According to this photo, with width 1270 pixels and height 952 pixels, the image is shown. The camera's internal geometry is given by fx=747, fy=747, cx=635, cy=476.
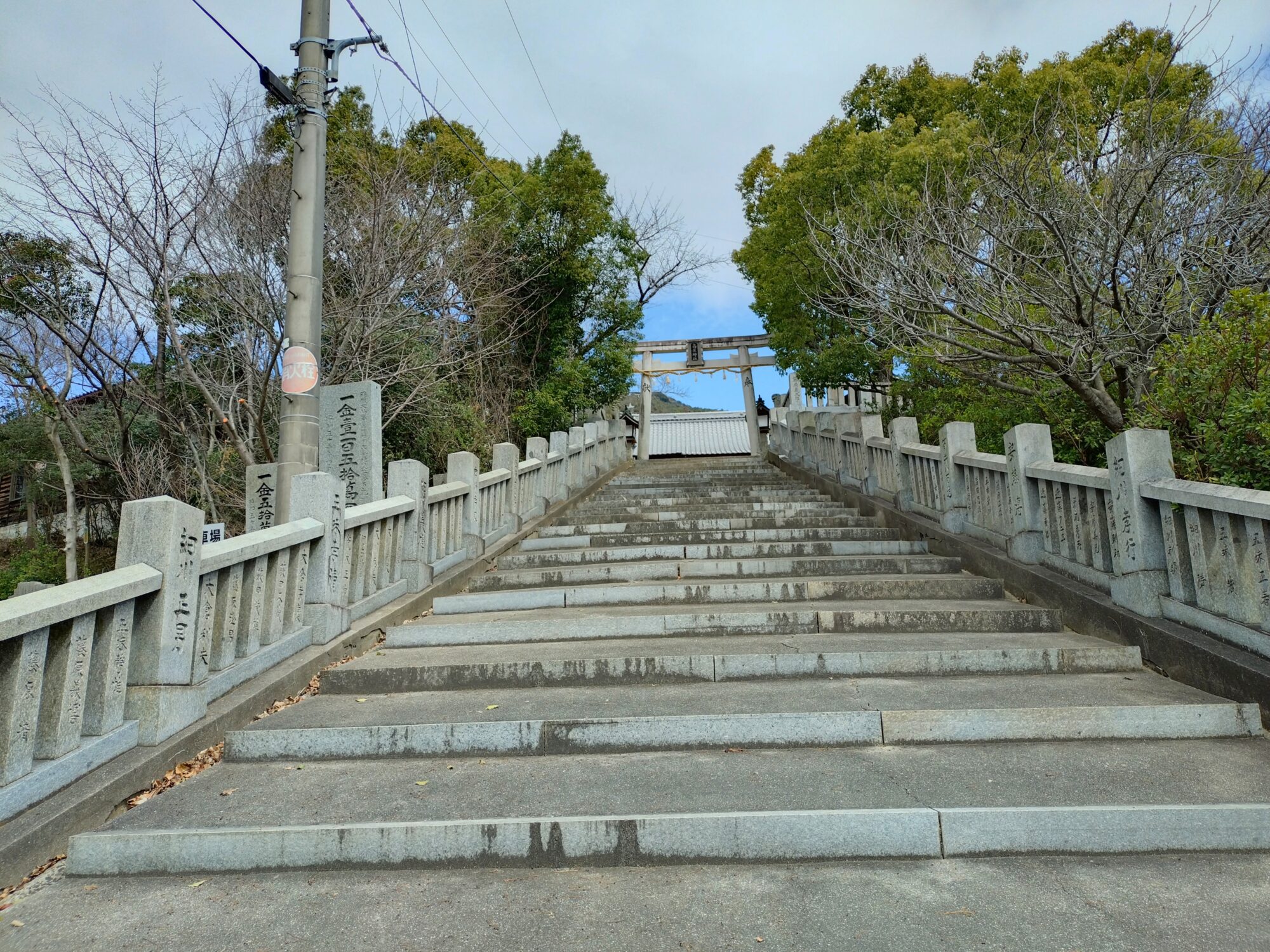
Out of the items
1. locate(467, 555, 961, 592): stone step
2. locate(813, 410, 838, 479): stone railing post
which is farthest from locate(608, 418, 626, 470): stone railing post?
locate(467, 555, 961, 592): stone step

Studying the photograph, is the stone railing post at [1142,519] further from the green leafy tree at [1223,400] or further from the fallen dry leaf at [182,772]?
the fallen dry leaf at [182,772]

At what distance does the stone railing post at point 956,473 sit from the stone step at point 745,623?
61.9 inches

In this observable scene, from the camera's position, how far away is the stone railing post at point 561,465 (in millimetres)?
Answer: 11703

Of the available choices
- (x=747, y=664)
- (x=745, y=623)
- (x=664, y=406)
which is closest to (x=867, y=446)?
(x=745, y=623)

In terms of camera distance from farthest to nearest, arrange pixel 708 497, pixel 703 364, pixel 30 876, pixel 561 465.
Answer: pixel 703 364 < pixel 561 465 < pixel 708 497 < pixel 30 876

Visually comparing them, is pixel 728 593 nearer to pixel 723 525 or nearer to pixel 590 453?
pixel 723 525

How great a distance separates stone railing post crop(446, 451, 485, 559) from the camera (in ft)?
25.7

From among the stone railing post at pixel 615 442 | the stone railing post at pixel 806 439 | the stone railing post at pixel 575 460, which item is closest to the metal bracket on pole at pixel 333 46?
the stone railing post at pixel 575 460

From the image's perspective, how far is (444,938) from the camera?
2402 millimetres

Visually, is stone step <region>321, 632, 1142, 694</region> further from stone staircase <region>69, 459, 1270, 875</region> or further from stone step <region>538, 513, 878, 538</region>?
stone step <region>538, 513, 878, 538</region>

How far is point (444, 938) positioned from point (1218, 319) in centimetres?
582

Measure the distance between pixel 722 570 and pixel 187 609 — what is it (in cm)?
466

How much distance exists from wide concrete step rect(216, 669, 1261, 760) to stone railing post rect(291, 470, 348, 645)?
99 cm

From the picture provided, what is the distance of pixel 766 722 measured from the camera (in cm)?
375
